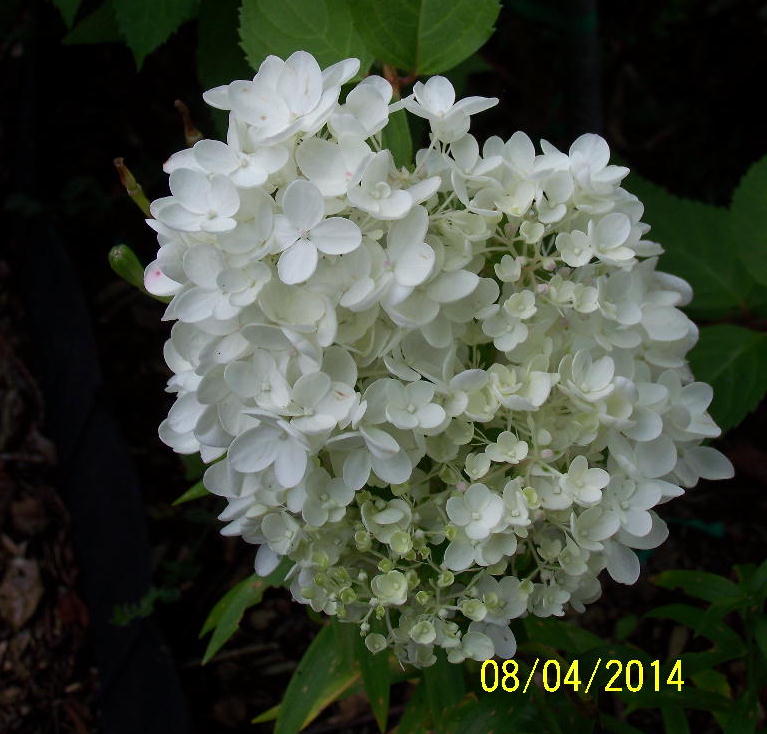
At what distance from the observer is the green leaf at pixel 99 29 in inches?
44.2

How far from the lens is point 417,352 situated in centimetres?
64

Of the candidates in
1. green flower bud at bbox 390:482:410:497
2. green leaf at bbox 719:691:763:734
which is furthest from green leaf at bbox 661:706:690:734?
green flower bud at bbox 390:482:410:497

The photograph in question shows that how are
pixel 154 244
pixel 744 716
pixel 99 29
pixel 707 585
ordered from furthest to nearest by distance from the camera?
pixel 154 244, pixel 99 29, pixel 707 585, pixel 744 716

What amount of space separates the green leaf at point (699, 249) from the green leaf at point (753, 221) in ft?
0.31

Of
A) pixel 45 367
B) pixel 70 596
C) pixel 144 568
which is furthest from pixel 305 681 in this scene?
pixel 45 367

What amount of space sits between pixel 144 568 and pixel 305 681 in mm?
704

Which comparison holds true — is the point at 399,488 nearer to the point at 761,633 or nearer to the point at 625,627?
the point at 761,633

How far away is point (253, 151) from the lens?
25.0 inches

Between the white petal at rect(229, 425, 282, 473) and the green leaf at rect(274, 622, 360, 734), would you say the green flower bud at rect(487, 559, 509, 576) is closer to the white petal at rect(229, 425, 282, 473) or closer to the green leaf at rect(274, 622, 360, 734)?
the white petal at rect(229, 425, 282, 473)

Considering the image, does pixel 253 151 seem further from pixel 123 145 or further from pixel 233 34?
pixel 123 145

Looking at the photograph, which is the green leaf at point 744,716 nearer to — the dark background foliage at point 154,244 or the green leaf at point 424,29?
the dark background foliage at point 154,244

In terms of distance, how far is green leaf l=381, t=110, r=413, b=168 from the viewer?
752 millimetres

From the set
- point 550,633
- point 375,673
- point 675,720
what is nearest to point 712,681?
point 675,720

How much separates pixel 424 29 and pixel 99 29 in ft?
1.76
